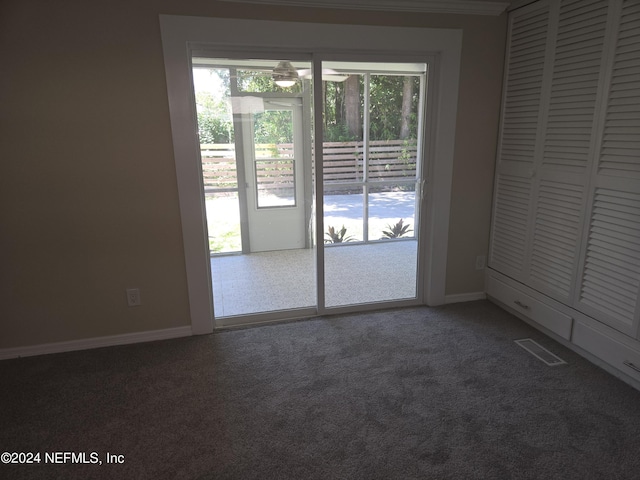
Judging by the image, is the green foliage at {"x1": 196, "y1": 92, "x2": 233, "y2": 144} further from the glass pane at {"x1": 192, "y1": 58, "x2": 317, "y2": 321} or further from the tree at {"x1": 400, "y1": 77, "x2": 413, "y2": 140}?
the tree at {"x1": 400, "y1": 77, "x2": 413, "y2": 140}

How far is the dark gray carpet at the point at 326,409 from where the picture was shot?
1.81 m

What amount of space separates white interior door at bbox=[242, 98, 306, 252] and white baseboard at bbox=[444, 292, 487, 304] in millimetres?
1359

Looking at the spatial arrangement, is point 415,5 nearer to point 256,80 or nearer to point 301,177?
point 256,80

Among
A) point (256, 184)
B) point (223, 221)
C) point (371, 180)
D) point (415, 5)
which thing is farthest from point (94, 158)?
point (415, 5)

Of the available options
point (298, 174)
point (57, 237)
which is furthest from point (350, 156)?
point (57, 237)

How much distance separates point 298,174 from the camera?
9.89 ft

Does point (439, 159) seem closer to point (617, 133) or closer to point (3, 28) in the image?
point (617, 133)

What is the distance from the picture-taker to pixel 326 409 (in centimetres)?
217

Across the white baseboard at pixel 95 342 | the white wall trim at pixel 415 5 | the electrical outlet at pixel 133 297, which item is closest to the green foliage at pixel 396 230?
the white wall trim at pixel 415 5

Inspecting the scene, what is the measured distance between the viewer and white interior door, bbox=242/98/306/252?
2865 millimetres

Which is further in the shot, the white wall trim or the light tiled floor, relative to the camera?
the light tiled floor

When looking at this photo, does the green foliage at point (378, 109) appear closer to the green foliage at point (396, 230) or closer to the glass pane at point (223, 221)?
the green foliage at point (396, 230)

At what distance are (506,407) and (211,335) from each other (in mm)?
1998

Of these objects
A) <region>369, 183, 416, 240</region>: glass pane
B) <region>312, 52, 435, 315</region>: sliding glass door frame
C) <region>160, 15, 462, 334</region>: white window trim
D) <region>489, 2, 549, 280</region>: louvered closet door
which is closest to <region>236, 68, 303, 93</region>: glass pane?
<region>160, 15, 462, 334</region>: white window trim
